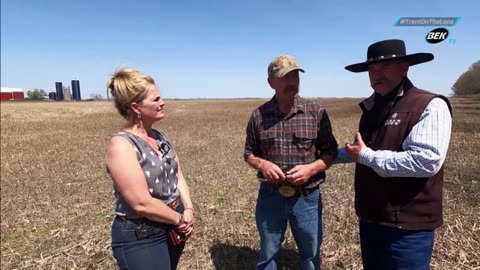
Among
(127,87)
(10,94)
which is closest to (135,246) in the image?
(127,87)

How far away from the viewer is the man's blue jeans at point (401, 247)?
7.87ft

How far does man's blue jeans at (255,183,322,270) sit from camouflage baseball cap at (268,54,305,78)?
3.42 ft

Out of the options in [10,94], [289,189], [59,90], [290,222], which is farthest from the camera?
[59,90]

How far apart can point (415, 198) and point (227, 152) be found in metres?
9.23

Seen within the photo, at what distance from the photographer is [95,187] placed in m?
7.43

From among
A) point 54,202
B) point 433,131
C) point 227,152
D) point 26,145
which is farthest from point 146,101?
point 26,145

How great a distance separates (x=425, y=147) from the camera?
2156 millimetres

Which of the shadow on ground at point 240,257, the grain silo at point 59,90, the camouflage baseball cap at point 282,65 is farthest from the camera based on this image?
the grain silo at point 59,90

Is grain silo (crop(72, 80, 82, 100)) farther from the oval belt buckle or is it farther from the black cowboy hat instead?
the black cowboy hat

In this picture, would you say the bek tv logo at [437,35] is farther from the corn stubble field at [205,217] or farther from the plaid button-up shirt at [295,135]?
the plaid button-up shirt at [295,135]

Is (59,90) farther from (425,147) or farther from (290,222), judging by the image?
(425,147)

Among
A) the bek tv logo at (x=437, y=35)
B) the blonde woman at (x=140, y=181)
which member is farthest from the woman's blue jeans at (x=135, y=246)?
the bek tv logo at (x=437, y=35)

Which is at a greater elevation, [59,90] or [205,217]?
[59,90]

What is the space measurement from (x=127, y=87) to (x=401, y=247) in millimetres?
2173
